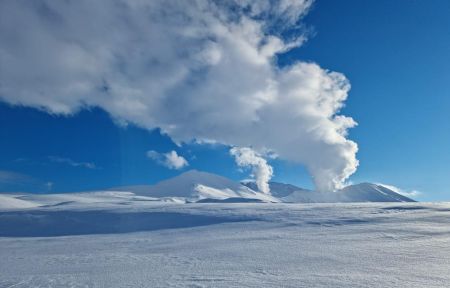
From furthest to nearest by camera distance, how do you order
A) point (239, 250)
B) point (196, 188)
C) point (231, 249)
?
point (196, 188)
point (231, 249)
point (239, 250)

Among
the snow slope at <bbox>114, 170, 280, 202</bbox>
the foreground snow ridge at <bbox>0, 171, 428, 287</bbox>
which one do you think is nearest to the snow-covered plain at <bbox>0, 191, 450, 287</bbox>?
the foreground snow ridge at <bbox>0, 171, 428, 287</bbox>

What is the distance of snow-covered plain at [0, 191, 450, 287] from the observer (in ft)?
33.8

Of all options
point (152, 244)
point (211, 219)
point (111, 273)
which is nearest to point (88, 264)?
point (111, 273)

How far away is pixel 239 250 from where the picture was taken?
1494 cm

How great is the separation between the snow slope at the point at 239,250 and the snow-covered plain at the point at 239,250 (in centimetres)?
4

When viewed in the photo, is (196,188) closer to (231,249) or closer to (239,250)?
(231,249)

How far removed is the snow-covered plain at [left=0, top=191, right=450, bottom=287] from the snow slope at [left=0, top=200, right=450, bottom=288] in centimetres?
4

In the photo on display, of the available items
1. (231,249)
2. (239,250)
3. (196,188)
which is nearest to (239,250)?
(239,250)

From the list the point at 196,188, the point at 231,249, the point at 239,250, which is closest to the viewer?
the point at 239,250

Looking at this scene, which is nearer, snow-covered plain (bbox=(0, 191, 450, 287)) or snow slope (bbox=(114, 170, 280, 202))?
snow-covered plain (bbox=(0, 191, 450, 287))

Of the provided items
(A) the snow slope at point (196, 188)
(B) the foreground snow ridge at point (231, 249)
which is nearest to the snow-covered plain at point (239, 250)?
(B) the foreground snow ridge at point (231, 249)

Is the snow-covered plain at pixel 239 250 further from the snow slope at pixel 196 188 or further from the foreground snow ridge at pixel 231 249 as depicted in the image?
the snow slope at pixel 196 188

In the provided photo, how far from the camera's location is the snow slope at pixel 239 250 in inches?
406

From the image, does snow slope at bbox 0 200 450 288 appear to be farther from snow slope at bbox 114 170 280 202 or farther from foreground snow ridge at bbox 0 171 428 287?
snow slope at bbox 114 170 280 202
